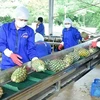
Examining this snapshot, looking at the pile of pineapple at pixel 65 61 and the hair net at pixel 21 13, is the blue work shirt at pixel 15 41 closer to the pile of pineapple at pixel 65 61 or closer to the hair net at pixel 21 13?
the hair net at pixel 21 13

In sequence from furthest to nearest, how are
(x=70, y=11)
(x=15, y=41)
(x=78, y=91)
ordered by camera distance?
(x=70, y=11), (x=15, y=41), (x=78, y=91)

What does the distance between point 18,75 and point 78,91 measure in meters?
0.75

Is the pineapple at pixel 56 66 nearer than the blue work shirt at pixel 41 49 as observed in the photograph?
Yes

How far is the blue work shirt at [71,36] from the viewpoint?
482 centimetres

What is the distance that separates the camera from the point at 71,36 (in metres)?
4.84

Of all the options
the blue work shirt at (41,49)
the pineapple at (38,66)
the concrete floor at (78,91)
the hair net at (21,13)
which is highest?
the hair net at (21,13)

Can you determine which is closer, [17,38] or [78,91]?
[78,91]

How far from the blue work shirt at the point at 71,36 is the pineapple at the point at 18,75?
3190mm

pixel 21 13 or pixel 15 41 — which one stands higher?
pixel 21 13

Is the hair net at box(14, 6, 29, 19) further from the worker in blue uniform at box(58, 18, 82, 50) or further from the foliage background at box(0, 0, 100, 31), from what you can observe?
the foliage background at box(0, 0, 100, 31)

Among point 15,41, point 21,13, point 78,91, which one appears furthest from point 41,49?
point 78,91

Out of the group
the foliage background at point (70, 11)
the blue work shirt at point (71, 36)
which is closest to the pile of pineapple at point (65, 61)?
the blue work shirt at point (71, 36)

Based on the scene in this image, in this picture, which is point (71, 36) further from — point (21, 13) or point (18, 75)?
point (18, 75)

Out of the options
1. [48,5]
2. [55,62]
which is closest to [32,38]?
[55,62]
